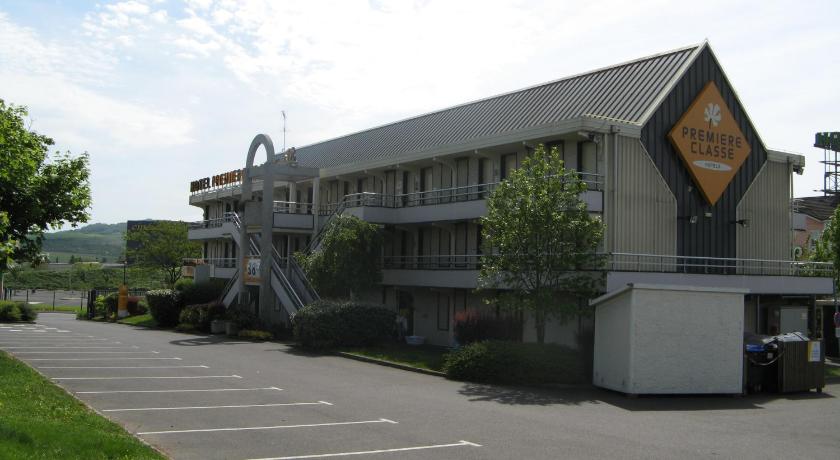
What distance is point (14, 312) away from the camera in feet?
148

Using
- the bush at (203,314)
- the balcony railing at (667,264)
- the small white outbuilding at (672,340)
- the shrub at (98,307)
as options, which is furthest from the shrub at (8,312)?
the small white outbuilding at (672,340)

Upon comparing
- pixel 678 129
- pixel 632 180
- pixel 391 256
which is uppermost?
pixel 678 129

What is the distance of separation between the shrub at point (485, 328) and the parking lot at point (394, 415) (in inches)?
149

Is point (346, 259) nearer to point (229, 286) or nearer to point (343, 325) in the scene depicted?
point (343, 325)

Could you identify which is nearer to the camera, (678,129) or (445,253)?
(678,129)

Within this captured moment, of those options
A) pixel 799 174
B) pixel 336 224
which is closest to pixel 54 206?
pixel 336 224

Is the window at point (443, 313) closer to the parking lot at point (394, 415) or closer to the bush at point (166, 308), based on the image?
the parking lot at point (394, 415)

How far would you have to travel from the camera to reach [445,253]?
34.1m

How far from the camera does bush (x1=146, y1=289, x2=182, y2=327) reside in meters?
41.6

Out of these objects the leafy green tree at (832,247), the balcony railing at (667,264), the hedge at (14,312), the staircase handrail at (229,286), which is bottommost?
the hedge at (14,312)

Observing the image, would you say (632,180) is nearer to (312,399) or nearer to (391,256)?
(391,256)

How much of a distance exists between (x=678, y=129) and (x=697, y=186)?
236cm

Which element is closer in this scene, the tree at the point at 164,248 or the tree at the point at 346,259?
the tree at the point at 346,259

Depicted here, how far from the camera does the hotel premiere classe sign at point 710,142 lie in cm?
2819
